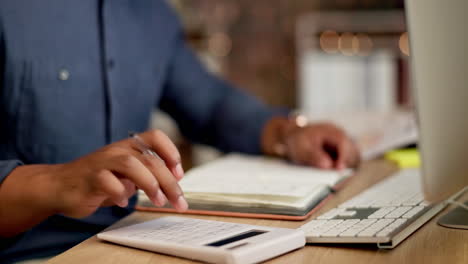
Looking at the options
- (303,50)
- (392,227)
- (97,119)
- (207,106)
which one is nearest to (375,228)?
(392,227)

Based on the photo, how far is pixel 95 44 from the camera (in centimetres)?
106

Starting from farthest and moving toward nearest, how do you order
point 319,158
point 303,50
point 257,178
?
1. point 303,50
2. point 319,158
3. point 257,178

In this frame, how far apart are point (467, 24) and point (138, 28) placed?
69 centimetres

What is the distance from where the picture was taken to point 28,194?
72cm

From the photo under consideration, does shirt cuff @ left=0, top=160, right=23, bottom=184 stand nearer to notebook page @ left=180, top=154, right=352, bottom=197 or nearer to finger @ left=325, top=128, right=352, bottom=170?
notebook page @ left=180, top=154, right=352, bottom=197

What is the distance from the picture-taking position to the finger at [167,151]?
2.40ft

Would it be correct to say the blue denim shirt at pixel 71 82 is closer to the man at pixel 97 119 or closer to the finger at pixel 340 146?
the man at pixel 97 119

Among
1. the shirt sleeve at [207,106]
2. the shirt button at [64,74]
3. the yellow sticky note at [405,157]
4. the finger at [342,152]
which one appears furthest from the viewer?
the shirt sleeve at [207,106]

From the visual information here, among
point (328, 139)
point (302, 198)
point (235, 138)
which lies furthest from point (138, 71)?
point (302, 198)

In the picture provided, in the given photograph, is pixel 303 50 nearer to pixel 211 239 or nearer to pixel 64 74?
pixel 64 74

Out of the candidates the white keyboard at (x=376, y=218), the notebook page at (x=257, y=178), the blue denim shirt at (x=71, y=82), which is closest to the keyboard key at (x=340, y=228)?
the white keyboard at (x=376, y=218)

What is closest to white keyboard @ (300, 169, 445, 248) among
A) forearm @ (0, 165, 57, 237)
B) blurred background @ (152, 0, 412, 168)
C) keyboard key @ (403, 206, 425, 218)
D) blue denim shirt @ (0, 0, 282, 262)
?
keyboard key @ (403, 206, 425, 218)

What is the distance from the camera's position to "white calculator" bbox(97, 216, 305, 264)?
61 centimetres

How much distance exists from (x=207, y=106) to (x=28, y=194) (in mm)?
691
